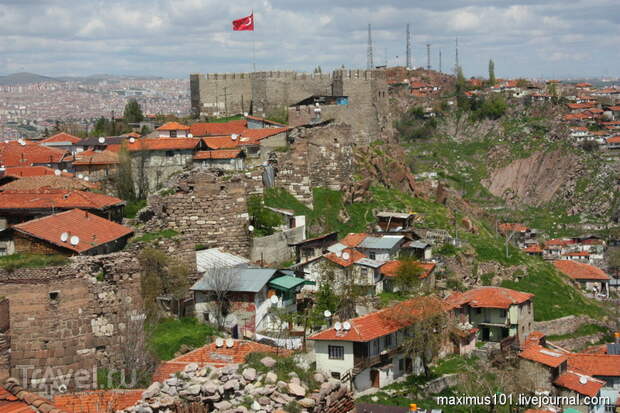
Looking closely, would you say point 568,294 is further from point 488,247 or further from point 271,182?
point 271,182

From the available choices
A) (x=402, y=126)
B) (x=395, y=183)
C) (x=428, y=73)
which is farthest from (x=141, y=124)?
(x=428, y=73)

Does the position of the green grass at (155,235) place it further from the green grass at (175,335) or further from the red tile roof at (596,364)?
the red tile roof at (596,364)

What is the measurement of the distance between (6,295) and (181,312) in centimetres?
762

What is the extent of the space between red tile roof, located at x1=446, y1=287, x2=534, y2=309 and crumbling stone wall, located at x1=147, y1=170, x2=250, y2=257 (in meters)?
10.1

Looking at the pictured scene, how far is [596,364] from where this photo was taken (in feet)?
108

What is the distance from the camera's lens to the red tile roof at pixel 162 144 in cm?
3616

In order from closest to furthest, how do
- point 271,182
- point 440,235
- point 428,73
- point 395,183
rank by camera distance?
point 271,182 → point 440,235 → point 395,183 → point 428,73

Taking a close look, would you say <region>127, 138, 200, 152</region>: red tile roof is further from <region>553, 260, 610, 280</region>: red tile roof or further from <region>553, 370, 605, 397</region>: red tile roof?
<region>553, 260, 610, 280</region>: red tile roof

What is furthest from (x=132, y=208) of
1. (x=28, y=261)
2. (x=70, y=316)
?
(x=70, y=316)

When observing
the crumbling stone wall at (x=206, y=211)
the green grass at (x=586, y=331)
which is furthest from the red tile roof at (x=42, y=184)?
the green grass at (x=586, y=331)

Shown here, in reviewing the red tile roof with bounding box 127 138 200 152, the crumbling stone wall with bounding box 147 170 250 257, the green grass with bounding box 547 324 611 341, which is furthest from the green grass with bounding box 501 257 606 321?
the crumbling stone wall with bounding box 147 170 250 257

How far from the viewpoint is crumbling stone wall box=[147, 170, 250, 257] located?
27172 millimetres

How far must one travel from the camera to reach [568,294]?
140ft

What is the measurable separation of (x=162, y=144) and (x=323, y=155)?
7.12 meters
